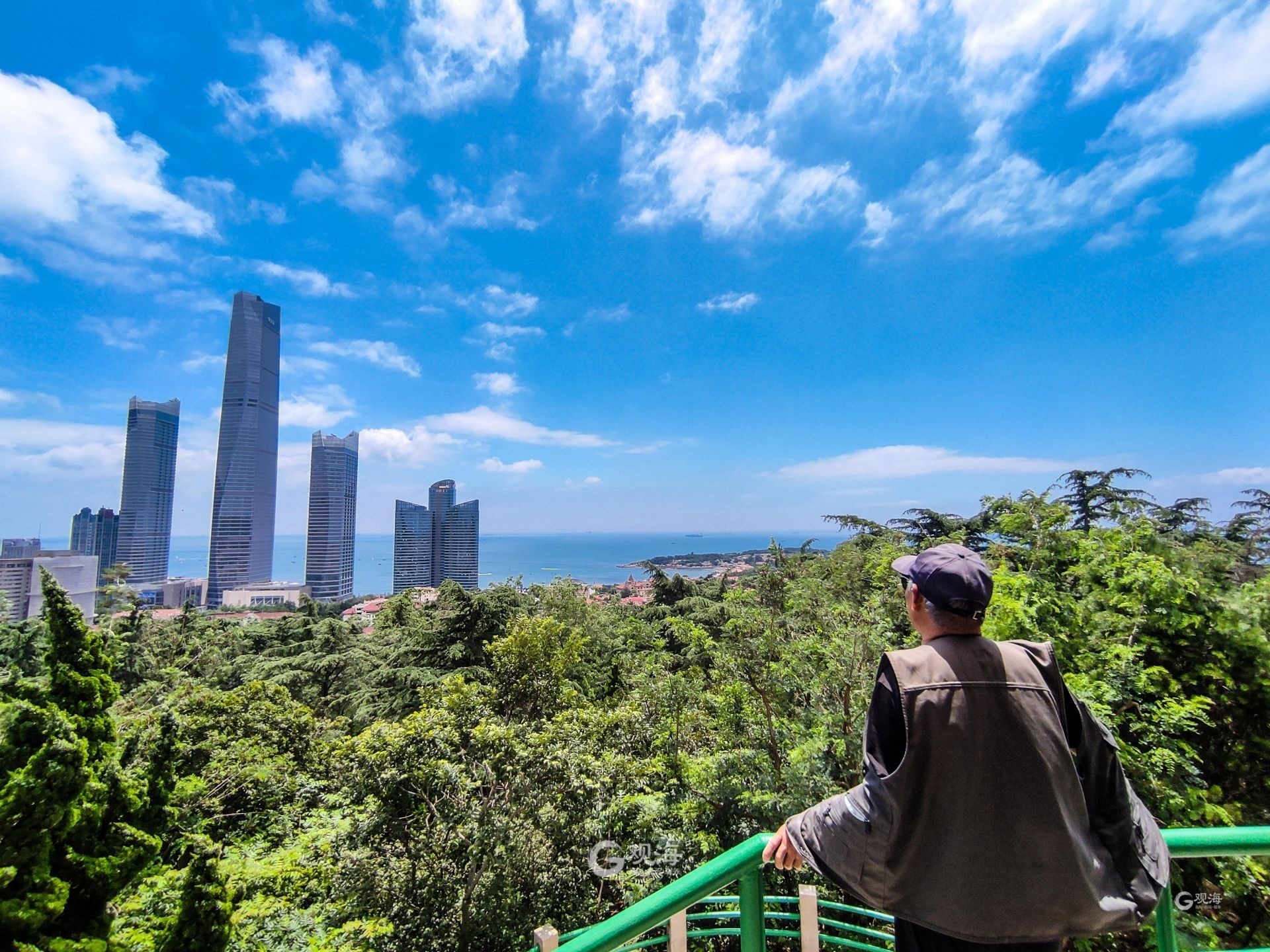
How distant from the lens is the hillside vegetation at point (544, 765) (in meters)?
3.98

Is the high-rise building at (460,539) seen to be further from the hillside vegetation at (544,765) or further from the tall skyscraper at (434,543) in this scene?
the hillside vegetation at (544,765)

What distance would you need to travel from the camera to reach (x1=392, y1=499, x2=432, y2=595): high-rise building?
72125 millimetres

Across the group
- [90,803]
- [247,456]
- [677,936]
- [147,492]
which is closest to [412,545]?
[147,492]

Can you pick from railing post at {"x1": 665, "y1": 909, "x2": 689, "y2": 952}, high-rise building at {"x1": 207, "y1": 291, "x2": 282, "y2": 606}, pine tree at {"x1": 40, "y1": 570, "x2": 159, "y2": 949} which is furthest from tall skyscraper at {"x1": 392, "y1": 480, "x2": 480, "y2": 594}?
railing post at {"x1": 665, "y1": 909, "x2": 689, "y2": 952}

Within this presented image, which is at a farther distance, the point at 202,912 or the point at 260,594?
the point at 260,594

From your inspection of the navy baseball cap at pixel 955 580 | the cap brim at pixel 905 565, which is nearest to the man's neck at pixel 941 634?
the navy baseball cap at pixel 955 580

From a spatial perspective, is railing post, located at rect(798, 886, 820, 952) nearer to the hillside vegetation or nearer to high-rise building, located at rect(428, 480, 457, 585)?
the hillside vegetation

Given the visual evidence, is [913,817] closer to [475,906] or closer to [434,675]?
[475,906]

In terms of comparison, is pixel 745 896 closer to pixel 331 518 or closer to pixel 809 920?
pixel 809 920

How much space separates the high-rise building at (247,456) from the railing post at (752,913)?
113 m

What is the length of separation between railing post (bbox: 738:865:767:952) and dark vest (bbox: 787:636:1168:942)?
20 centimetres

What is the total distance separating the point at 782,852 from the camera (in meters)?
1.09

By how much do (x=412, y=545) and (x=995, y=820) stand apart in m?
80.4

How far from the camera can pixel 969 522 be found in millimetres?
15469
